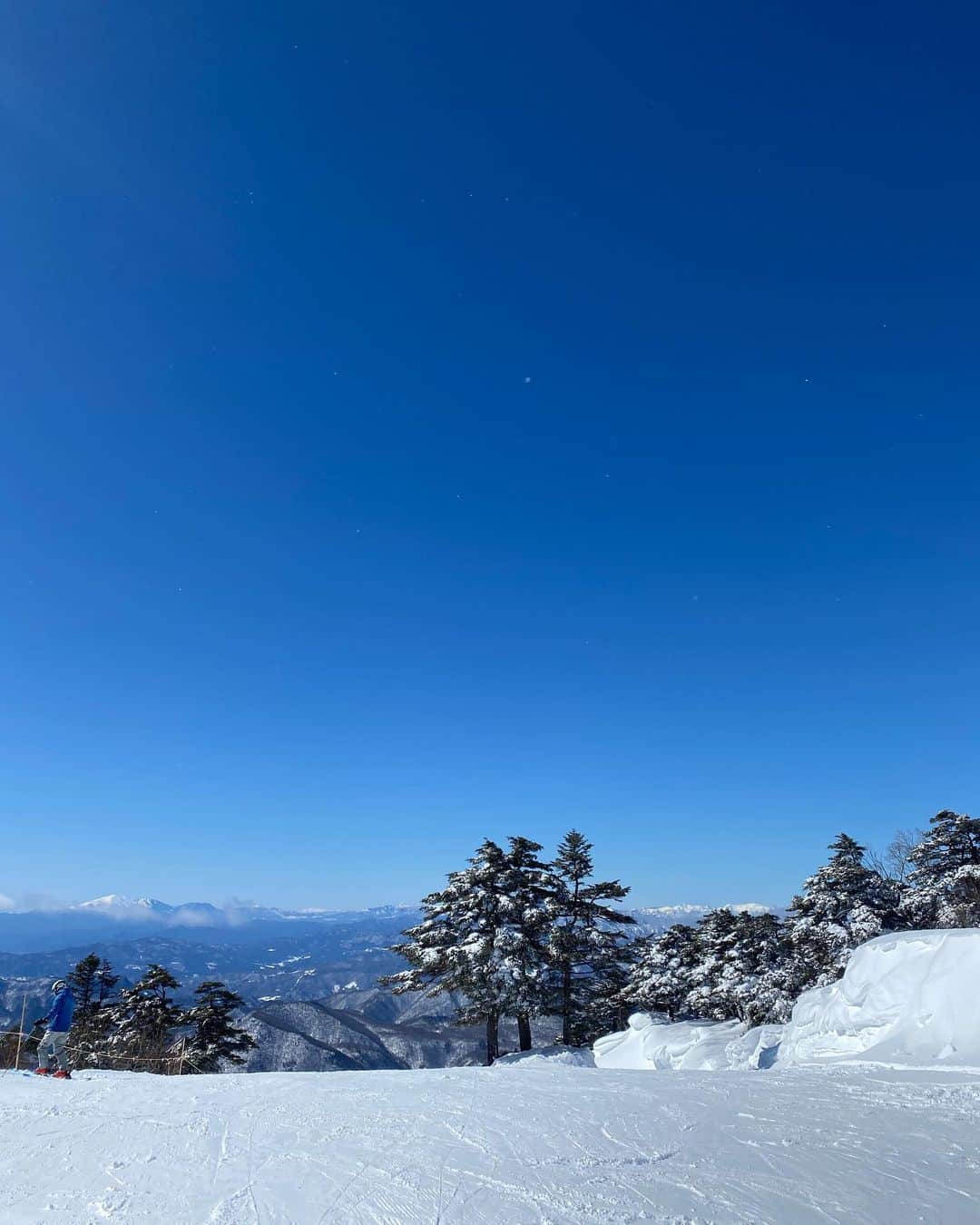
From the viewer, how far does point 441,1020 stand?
16775 cm

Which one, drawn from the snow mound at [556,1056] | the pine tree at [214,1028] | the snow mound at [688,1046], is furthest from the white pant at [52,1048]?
the pine tree at [214,1028]

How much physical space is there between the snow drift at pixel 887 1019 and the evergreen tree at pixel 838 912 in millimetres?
9582

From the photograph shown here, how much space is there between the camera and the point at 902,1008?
422 inches

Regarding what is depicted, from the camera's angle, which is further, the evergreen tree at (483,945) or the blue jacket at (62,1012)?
the evergreen tree at (483,945)

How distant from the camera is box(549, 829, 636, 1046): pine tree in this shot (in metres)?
24.5

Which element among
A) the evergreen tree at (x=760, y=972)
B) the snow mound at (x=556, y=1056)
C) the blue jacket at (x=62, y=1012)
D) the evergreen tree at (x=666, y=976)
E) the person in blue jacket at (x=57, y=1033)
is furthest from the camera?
the evergreen tree at (x=666, y=976)

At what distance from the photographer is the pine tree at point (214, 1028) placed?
2642 centimetres

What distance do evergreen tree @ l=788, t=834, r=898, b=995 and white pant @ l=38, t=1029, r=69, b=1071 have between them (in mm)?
22746

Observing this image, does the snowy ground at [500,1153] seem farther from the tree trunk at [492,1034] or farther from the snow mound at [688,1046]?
the tree trunk at [492,1034]

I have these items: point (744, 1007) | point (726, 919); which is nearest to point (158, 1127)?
point (744, 1007)

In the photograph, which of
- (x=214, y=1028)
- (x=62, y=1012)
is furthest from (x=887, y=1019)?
(x=214, y=1028)

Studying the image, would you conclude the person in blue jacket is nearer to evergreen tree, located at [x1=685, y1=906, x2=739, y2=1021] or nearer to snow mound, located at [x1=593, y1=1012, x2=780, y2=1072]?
snow mound, located at [x1=593, y1=1012, x2=780, y2=1072]

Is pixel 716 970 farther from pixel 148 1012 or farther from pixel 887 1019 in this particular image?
pixel 148 1012

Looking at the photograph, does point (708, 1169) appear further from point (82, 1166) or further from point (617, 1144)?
point (82, 1166)
